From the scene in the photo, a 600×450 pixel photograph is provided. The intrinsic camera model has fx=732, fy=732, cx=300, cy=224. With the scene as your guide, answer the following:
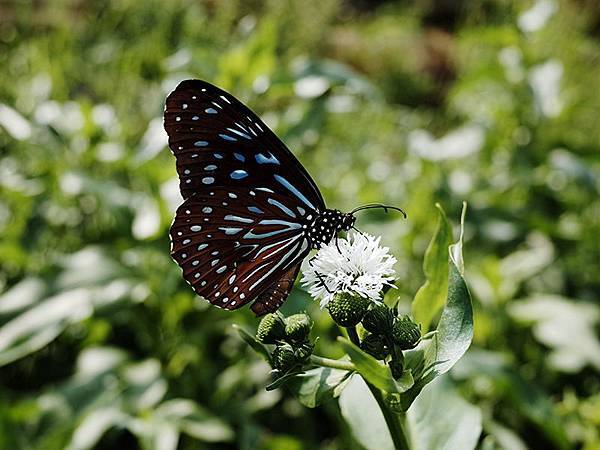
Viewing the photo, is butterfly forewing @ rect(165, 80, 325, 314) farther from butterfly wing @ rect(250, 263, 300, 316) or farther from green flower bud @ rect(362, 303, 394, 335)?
green flower bud @ rect(362, 303, 394, 335)

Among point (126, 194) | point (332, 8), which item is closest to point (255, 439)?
point (126, 194)

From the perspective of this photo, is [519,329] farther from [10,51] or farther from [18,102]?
[10,51]

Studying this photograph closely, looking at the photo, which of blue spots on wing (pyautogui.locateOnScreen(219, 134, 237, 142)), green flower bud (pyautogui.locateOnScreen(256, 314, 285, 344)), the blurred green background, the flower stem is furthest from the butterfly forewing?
the blurred green background

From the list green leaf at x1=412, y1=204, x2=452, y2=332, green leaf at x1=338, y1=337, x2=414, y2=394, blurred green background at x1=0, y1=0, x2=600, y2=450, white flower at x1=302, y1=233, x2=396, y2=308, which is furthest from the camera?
blurred green background at x1=0, y1=0, x2=600, y2=450

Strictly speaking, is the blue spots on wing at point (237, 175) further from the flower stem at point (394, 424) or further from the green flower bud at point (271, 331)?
the flower stem at point (394, 424)

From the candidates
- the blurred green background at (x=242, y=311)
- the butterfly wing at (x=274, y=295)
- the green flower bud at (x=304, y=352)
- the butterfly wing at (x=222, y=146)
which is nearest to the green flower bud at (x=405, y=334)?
→ the green flower bud at (x=304, y=352)

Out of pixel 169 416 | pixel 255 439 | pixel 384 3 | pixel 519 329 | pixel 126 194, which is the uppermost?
pixel 126 194
